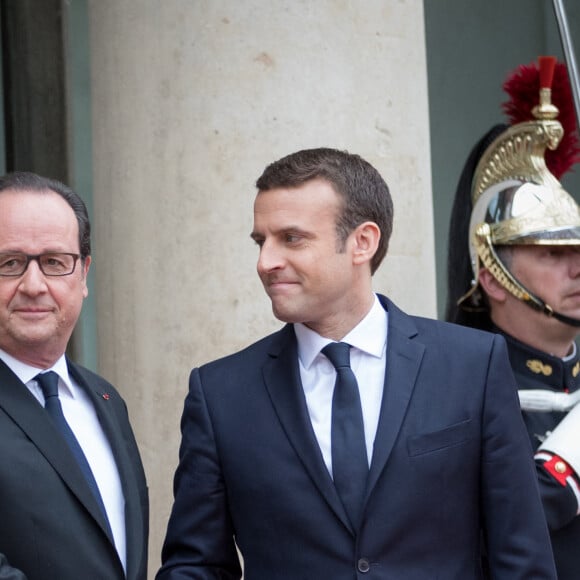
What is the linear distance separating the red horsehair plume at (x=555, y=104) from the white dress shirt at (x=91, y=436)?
1.90 m

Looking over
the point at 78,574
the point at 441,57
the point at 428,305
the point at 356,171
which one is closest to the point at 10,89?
the point at 441,57

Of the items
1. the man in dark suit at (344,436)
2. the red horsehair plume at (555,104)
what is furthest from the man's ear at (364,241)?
the red horsehair plume at (555,104)

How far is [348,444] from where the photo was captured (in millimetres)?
3004

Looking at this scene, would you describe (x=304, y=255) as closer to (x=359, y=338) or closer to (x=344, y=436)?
(x=359, y=338)

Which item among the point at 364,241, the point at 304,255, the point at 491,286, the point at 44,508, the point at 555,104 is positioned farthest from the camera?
the point at 555,104

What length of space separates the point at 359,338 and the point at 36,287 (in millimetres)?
714

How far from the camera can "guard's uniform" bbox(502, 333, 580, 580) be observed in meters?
3.64

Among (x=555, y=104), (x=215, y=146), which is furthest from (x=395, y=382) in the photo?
(x=555, y=104)

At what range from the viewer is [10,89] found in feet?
20.3

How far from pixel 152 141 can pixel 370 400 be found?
1.42 metres

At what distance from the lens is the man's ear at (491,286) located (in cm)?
411

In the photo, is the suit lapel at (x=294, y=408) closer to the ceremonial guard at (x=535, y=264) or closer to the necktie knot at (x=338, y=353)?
the necktie knot at (x=338, y=353)

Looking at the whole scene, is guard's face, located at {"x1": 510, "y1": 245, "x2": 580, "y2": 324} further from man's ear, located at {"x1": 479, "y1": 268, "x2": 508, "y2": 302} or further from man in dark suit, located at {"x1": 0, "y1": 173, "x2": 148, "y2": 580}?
man in dark suit, located at {"x1": 0, "y1": 173, "x2": 148, "y2": 580}

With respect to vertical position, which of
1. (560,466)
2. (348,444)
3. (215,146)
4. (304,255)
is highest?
(215,146)
